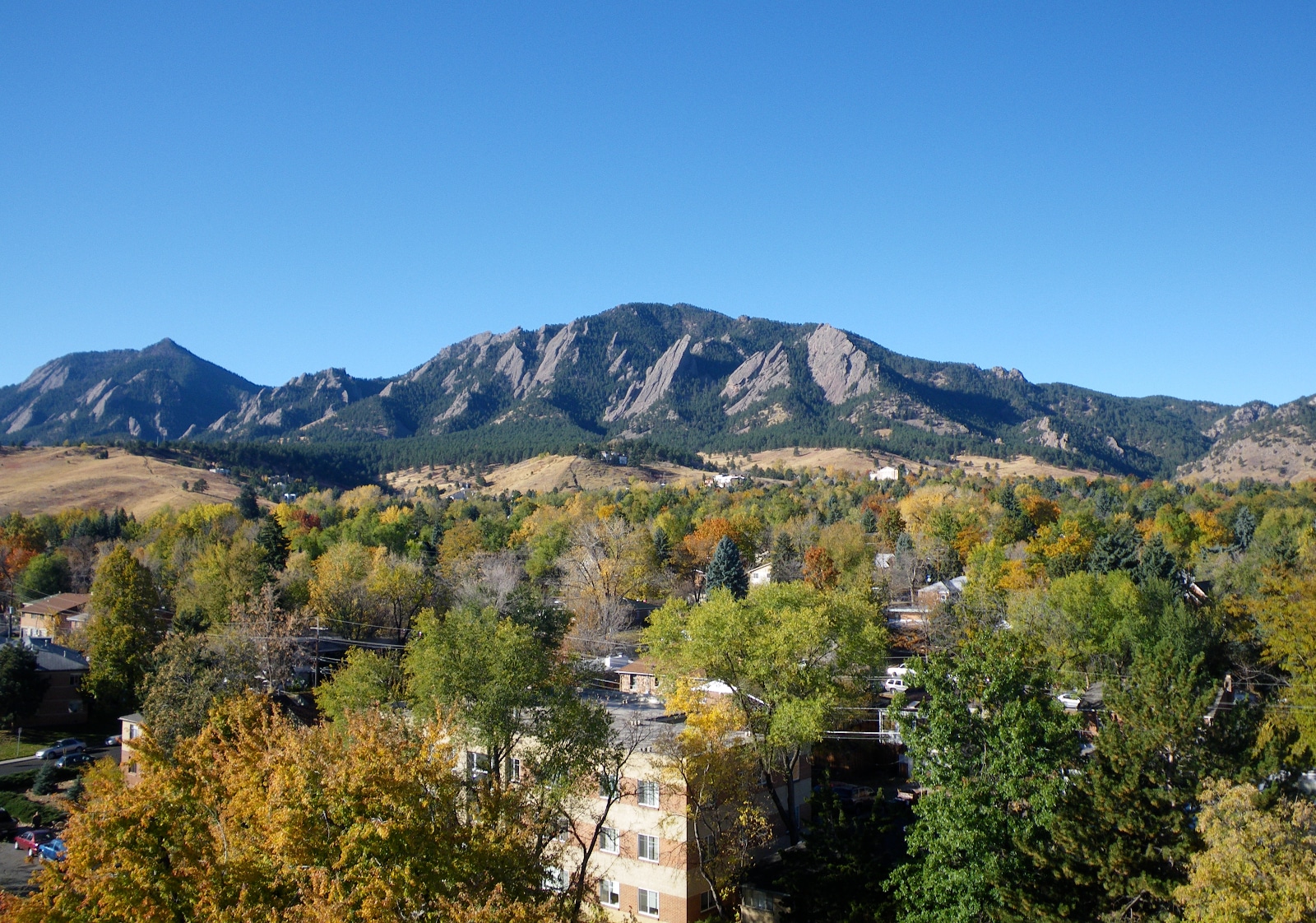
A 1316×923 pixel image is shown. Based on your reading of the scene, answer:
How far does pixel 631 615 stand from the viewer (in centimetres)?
6488

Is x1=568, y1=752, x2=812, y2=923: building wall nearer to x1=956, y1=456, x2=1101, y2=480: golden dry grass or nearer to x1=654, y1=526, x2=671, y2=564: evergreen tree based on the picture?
x1=654, y1=526, x2=671, y2=564: evergreen tree

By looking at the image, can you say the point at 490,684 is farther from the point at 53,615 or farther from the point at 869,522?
the point at 869,522

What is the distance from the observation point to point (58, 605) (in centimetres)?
6775

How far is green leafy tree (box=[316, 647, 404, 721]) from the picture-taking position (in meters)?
31.9

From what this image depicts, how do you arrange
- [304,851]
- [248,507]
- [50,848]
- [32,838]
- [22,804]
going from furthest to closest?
[248,507] → [22,804] → [32,838] → [50,848] → [304,851]

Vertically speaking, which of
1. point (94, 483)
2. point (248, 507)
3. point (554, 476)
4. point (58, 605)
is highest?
point (554, 476)

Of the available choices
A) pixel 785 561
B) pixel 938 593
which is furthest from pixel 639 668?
pixel 938 593

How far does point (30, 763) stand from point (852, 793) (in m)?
36.6

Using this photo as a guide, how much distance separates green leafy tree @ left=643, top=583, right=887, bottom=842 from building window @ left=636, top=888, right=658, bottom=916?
4.52 m

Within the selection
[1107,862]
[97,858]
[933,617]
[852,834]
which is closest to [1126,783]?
[1107,862]

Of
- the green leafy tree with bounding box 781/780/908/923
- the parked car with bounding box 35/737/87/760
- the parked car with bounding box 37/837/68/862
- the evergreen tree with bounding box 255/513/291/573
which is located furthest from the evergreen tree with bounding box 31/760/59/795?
the green leafy tree with bounding box 781/780/908/923

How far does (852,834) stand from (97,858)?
16.1 metres

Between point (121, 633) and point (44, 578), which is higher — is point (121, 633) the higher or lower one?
the higher one

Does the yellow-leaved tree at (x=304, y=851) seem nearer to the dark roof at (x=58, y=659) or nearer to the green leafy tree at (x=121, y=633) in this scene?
the green leafy tree at (x=121, y=633)
